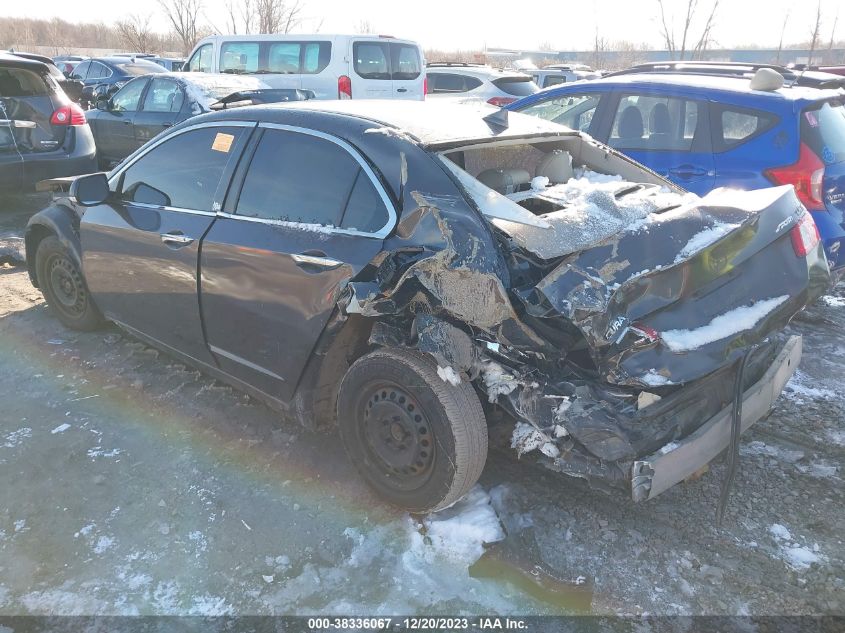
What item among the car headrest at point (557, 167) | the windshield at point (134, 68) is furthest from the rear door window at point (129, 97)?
the car headrest at point (557, 167)

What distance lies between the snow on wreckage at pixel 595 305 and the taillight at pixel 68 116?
627 cm

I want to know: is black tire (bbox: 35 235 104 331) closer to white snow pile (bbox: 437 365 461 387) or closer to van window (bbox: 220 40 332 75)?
white snow pile (bbox: 437 365 461 387)

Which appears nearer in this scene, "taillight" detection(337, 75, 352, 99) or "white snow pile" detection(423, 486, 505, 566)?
"white snow pile" detection(423, 486, 505, 566)

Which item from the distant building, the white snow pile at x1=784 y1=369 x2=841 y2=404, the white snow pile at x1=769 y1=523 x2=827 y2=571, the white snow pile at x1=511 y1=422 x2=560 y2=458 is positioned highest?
the distant building

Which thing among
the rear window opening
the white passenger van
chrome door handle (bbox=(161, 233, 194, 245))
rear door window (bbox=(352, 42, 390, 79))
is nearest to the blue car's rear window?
chrome door handle (bbox=(161, 233, 194, 245))

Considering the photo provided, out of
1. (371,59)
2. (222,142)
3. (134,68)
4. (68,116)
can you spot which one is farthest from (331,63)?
(222,142)

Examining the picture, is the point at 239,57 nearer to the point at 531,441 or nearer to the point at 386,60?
the point at 386,60

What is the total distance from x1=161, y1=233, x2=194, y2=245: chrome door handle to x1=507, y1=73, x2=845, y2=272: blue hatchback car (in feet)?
12.2

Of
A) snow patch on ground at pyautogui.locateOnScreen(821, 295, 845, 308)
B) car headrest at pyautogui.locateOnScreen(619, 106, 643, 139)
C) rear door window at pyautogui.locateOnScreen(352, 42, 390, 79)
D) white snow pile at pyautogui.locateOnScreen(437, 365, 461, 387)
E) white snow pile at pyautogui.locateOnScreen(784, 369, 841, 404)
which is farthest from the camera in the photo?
rear door window at pyautogui.locateOnScreen(352, 42, 390, 79)

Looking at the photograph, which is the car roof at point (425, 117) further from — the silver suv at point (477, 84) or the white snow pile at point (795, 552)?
the silver suv at point (477, 84)

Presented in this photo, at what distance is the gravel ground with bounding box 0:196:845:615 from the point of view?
8.09 ft

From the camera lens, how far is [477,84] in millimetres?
12938

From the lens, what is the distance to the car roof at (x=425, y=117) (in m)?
2.99

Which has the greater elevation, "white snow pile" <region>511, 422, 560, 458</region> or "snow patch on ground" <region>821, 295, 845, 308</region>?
"white snow pile" <region>511, 422, 560, 458</region>
